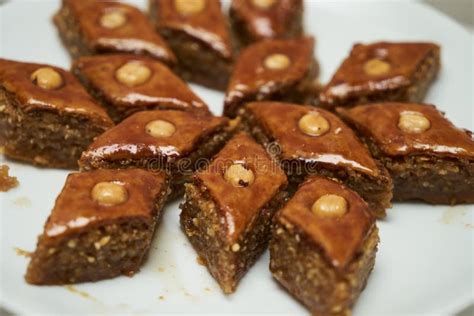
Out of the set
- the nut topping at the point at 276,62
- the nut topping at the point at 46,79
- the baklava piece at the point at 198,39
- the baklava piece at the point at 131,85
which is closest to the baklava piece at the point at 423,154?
the nut topping at the point at 276,62

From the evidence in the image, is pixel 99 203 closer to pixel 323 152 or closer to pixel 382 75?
pixel 323 152

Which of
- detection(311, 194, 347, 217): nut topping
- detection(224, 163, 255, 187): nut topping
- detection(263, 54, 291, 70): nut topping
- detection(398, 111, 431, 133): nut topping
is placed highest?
detection(311, 194, 347, 217): nut topping

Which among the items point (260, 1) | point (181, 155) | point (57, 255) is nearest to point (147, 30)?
point (260, 1)

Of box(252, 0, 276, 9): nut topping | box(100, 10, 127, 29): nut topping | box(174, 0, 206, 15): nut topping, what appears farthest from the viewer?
box(252, 0, 276, 9): nut topping

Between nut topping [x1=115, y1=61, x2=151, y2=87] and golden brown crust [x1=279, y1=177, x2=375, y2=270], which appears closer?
golden brown crust [x1=279, y1=177, x2=375, y2=270]

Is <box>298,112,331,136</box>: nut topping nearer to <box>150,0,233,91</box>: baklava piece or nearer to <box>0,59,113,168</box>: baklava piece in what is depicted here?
<box>150,0,233,91</box>: baklava piece

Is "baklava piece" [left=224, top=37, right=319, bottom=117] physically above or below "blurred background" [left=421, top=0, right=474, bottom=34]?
above

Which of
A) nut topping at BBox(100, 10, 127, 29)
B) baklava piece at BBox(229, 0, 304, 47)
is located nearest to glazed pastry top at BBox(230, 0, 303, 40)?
baklava piece at BBox(229, 0, 304, 47)
